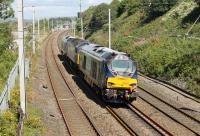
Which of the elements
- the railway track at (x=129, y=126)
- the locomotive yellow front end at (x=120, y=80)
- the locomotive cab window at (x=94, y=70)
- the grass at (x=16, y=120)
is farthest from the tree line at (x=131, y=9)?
the grass at (x=16, y=120)

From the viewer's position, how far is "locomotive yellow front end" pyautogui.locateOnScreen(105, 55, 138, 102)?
1003 inches

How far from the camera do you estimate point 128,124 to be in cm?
2181

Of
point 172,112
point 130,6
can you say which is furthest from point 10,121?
point 130,6

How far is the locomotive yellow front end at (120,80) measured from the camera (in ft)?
83.6

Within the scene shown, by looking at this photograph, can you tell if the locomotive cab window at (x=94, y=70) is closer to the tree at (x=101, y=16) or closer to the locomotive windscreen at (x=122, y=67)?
the locomotive windscreen at (x=122, y=67)

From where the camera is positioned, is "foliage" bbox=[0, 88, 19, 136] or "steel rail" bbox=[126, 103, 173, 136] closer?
"foliage" bbox=[0, 88, 19, 136]

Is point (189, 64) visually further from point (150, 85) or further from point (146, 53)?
point (146, 53)

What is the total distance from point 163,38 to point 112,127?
27.0 metres

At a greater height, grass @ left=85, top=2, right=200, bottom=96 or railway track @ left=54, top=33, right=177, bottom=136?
grass @ left=85, top=2, right=200, bottom=96

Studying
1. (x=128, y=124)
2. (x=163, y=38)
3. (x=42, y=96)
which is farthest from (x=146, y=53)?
(x=128, y=124)

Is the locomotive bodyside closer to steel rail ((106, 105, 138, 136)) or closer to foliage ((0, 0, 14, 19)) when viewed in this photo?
steel rail ((106, 105, 138, 136))

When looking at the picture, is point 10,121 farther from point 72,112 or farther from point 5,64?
point 5,64

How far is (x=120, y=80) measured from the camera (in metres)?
25.6

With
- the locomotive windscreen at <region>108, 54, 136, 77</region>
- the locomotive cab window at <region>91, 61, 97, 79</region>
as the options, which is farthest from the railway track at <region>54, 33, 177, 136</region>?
the locomotive cab window at <region>91, 61, 97, 79</region>
